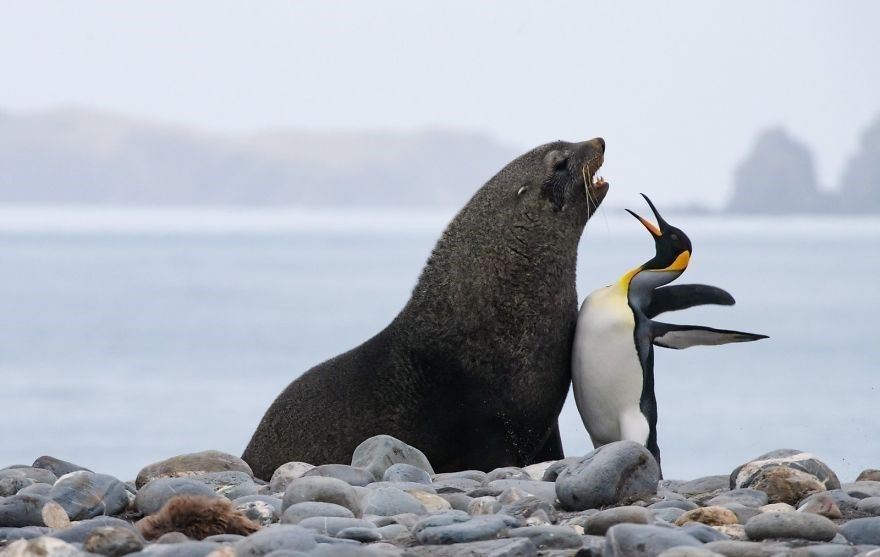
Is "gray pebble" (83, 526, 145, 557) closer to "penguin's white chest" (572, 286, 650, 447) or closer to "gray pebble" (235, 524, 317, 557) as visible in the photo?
"gray pebble" (235, 524, 317, 557)

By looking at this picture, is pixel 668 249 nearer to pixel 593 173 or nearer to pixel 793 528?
pixel 593 173

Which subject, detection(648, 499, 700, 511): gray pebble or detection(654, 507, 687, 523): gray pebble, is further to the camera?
detection(648, 499, 700, 511): gray pebble

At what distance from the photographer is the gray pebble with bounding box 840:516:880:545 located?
3959 mm

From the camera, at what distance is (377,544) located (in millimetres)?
3953

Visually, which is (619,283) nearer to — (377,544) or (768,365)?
(377,544)

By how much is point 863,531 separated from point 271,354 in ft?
134

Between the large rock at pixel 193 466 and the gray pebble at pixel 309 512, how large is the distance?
143 cm

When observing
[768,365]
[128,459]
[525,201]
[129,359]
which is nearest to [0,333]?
[129,359]

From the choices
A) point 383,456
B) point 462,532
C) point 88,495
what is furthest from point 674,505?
point 88,495

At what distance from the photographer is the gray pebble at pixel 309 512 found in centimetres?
425

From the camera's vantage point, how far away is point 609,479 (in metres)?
4.66

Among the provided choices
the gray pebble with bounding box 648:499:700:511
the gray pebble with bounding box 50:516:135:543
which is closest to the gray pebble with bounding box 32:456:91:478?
the gray pebble with bounding box 50:516:135:543

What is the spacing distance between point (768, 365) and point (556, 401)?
3437 centimetres

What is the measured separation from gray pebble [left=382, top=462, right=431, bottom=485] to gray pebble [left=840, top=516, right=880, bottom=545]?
1704mm
